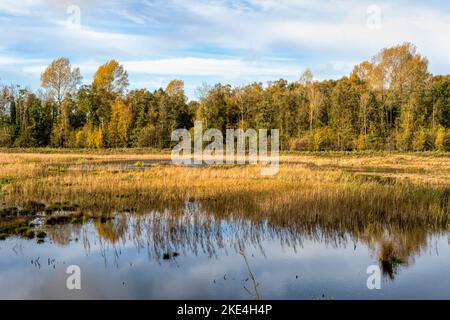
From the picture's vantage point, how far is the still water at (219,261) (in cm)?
802

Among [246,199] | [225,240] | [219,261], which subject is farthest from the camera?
[246,199]

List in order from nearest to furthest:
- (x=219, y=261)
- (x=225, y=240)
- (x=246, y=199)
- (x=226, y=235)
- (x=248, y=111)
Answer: (x=219, y=261)
(x=225, y=240)
(x=226, y=235)
(x=246, y=199)
(x=248, y=111)

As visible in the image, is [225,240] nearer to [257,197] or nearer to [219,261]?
[219,261]

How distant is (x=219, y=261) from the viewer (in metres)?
9.64

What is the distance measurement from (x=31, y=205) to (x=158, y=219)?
547cm

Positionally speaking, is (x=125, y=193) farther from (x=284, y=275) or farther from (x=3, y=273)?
(x=284, y=275)

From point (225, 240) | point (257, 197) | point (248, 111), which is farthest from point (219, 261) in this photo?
point (248, 111)

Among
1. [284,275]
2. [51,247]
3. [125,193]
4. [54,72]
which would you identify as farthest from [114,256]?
[54,72]

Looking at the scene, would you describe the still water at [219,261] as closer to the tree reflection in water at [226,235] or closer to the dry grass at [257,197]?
the tree reflection in water at [226,235]

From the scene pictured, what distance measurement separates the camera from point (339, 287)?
8.24m

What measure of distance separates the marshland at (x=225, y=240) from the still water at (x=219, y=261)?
29mm

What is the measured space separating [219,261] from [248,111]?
5610cm

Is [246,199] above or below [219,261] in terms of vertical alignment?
above

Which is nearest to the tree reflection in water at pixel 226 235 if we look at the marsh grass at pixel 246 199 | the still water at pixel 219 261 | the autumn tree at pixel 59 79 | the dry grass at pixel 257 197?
the still water at pixel 219 261
